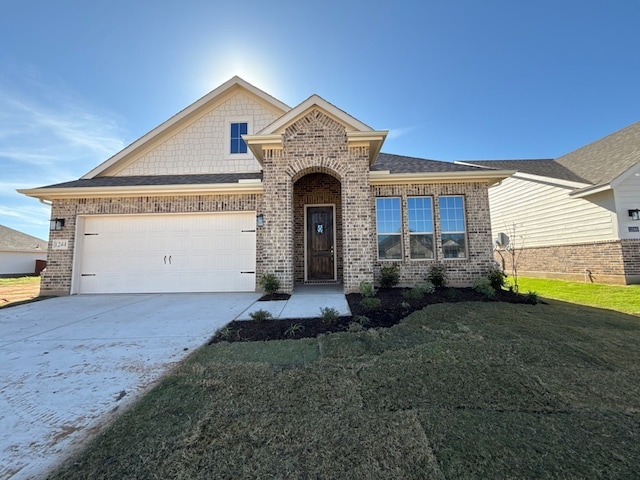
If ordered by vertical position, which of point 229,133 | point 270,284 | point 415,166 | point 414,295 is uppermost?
point 229,133

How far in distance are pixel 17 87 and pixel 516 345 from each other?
1622cm

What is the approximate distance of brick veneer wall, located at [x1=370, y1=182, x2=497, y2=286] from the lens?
7.57 meters

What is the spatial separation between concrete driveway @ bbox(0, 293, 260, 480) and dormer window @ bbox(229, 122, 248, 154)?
5.87 m

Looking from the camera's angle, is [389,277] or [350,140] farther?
[389,277]

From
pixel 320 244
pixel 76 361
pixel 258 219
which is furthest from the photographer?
pixel 320 244

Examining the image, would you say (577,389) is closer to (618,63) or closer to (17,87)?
(618,63)

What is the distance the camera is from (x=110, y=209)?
8062 millimetres

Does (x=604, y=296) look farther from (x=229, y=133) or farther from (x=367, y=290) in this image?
(x=229, y=133)

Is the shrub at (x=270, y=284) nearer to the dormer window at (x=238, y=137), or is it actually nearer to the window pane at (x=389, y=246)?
the window pane at (x=389, y=246)

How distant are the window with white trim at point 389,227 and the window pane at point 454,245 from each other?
4.23 ft

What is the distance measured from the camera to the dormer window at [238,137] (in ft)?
32.3

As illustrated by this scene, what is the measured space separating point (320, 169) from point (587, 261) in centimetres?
1090

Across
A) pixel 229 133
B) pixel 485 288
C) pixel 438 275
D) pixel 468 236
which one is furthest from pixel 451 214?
pixel 229 133

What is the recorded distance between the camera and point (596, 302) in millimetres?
6598
